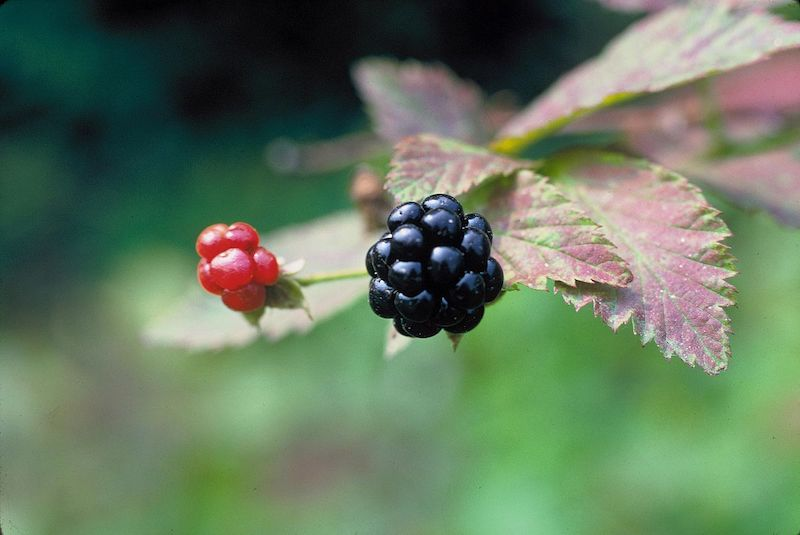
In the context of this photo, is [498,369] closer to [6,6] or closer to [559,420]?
[559,420]

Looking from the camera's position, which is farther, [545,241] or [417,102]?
[417,102]

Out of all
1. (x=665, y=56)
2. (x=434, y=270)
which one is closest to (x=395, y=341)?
(x=434, y=270)

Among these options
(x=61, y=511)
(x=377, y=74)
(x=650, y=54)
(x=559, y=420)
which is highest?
(x=650, y=54)

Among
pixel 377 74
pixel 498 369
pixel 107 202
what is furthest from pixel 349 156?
pixel 107 202

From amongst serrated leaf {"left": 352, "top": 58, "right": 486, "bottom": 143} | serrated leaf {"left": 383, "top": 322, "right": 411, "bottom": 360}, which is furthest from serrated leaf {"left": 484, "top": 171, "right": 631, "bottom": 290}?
serrated leaf {"left": 352, "top": 58, "right": 486, "bottom": 143}

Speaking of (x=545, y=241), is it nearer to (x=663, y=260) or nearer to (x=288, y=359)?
(x=663, y=260)

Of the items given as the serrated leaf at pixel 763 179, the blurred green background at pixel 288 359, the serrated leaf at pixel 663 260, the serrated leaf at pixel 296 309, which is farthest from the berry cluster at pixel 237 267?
the blurred green background at pixel 288 359

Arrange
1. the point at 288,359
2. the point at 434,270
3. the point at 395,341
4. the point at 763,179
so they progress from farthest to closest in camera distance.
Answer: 1. the point at 288,359
2. the point at 763,179
3. the point at 395,341
4. the point at 434,270

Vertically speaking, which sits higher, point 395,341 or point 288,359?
point 395,341
